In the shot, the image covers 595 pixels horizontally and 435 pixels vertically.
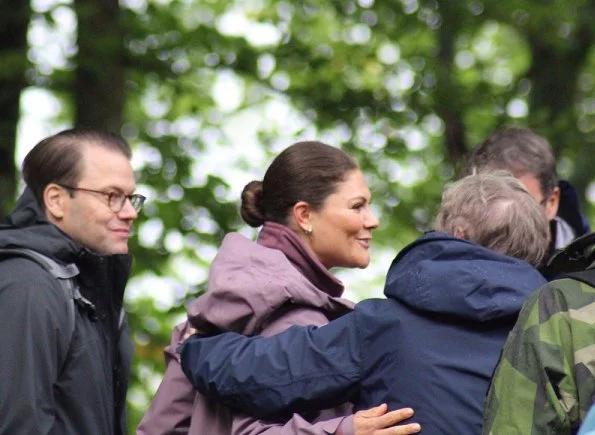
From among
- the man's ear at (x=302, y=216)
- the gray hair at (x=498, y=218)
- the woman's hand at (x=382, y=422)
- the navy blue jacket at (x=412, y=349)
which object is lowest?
the woman's hand at (x=382, y=422)

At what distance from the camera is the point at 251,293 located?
3.46m

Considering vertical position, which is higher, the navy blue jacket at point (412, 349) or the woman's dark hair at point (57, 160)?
the woman's dark hair at point (57, 160)

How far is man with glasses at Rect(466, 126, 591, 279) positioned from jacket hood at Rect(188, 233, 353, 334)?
160 cm

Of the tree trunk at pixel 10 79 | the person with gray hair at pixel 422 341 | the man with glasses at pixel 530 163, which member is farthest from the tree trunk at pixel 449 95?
the person with gray hair at pixel 422 341

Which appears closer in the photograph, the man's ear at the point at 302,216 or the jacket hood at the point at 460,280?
the jacket hood at the point at 460,280

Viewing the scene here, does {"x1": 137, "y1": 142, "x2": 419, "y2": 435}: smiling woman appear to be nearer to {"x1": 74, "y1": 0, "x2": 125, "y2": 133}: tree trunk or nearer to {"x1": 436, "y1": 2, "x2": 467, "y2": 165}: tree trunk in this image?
{"x1": 74, "y1": 0, "x2": 125, "y2": 133}: tree trunk

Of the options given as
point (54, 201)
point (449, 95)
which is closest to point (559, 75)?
point (449, 95)

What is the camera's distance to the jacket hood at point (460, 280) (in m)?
Result: 3.07

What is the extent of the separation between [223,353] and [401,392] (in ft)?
1.77

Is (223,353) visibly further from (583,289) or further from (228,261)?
(583,289)

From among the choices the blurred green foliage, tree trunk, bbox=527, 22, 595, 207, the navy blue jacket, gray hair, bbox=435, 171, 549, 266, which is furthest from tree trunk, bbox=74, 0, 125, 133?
the navy blue jacket

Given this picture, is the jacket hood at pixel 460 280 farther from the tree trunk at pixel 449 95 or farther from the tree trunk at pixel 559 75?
the tree trunk at pixel 559 75

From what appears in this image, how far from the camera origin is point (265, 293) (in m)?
3.46

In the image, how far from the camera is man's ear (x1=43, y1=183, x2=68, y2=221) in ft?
14.8
